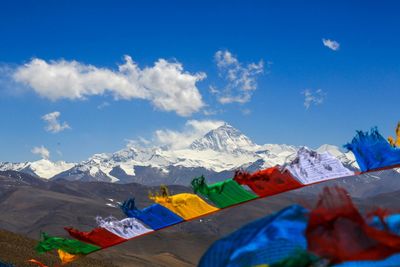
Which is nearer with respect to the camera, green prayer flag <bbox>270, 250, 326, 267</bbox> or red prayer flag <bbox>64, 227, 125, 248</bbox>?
green prayer flag <bbox>270, 250, 326, 267</bbox>

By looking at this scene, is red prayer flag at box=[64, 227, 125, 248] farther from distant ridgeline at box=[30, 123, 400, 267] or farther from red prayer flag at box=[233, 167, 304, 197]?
red prayer flag at box=[233, 167, 304, 197]

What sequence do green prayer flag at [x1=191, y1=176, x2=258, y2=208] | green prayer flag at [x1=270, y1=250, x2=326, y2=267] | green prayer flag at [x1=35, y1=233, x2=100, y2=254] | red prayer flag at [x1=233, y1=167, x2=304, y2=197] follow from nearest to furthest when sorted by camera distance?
green prayer flag at [x1=270, y1=250, x2=326, y2=267] < red prayer flag at [x1=233, y1=167, x2=304, y2=197] < green prayer flag at [x1=191, y1=176, x2=258, y2=208] < green prayer flag at [x1=35, y1=233, x2=100, y2=254]

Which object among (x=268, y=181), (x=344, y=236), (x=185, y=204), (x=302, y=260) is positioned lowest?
(x=302, y=260)

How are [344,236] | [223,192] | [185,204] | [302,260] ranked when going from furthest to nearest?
[185,204], [223,192], [344,236], [302,260]

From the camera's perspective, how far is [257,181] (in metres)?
7.72

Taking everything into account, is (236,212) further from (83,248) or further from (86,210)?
(83,248)

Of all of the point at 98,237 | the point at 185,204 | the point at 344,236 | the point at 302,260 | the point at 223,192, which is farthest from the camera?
the point at 98,237

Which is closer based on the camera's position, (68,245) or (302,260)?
(302,260)

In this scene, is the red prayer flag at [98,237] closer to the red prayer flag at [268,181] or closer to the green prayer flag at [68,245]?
the green prayer flag at [68,245]

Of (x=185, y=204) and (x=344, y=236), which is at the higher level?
(x=185, y=204)

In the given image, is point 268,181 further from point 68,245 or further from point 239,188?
point 68,245

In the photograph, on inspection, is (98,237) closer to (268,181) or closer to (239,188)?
(239,188)

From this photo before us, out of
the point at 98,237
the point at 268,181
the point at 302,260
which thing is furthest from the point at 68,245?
the point at 302,260

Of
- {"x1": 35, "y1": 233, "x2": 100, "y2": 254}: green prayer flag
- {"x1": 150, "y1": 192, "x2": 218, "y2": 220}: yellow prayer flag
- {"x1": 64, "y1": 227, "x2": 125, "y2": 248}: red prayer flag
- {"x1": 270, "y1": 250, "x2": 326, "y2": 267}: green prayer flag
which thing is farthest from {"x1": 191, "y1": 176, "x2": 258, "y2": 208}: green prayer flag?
{"x1": 270, "y1": 250, "x2": 326, "y2": 267}: green prayer flag
